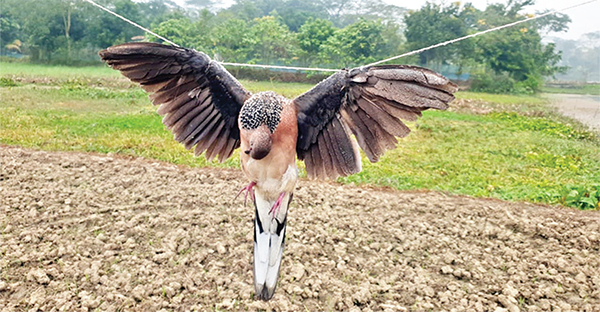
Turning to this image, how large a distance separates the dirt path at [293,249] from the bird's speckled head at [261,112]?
1.86 metres

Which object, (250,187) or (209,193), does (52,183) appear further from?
(250,187)

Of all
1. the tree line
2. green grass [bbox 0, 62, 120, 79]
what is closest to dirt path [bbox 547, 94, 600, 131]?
the tree line

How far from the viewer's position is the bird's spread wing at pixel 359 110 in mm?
1628

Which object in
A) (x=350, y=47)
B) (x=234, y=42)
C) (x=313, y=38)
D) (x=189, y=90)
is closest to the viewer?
(x=189, y=90)

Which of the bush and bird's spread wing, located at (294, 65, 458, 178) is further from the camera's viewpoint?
the bush

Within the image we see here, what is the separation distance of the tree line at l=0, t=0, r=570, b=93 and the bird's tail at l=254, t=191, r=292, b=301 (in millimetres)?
11461

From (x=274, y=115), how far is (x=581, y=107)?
13893mm

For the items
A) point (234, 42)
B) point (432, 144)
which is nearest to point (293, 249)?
point (432, 144)

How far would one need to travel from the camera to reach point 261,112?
66.9 inches

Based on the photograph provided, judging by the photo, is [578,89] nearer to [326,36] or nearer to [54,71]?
[326,36]

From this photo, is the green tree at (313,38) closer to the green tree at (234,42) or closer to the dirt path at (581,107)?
the green tree at (234,42)

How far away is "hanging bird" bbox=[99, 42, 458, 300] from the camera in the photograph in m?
1.68

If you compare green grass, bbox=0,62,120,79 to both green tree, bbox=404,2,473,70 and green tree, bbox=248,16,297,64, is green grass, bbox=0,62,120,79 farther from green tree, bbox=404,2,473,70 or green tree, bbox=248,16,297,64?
green tree, bbox=404,2,473,70

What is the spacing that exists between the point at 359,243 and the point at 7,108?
983cm
